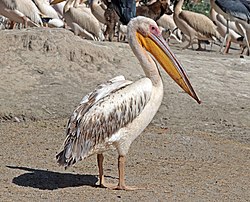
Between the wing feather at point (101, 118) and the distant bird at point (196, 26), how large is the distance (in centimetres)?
1193

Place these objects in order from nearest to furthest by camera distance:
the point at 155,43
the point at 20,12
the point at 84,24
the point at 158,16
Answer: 1. the point at 155,43
2. the point at 20,12
3. the point at 84,24
4. the point at 158,16

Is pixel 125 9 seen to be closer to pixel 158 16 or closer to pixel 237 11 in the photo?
pixel 158 16

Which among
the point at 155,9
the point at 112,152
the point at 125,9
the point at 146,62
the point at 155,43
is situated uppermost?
the point at 155,43

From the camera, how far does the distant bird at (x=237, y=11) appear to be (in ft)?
53.4

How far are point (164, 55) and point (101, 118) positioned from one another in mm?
793

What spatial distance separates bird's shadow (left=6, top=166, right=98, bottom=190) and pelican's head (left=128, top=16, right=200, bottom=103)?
3.37 ft

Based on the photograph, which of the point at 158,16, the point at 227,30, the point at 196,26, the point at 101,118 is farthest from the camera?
the point at 158,16

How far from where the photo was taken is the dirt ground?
558 centimetres

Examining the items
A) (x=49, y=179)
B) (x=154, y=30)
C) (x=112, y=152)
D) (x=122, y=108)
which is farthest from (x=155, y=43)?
(x=112, y=152)

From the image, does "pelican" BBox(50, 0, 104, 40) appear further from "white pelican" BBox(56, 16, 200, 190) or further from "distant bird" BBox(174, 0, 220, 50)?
"white pelican" BBox(56, 16, 200, 190)

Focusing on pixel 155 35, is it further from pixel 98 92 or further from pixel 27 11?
pixel 27 11

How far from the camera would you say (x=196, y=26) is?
17.3 m

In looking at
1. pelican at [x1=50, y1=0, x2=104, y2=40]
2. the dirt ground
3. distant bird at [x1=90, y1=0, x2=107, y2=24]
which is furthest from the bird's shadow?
distant bird at [x1=90, y1=0, x2=107, y2=24]

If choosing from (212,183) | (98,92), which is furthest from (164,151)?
(98,92)
